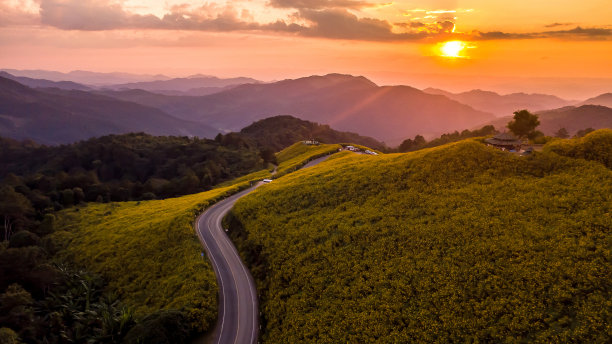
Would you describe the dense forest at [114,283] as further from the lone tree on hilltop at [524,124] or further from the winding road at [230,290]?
the lone tree on hilltop at [524,124]

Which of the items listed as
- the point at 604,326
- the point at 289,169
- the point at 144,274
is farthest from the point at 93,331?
the point at 289,169

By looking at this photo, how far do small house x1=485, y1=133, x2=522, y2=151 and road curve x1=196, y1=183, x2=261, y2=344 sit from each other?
1650 inches

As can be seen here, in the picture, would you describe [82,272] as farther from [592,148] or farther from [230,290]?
[592,148]

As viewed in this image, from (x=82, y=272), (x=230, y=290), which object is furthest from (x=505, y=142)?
(x=82, y=272)

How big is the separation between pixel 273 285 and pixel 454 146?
33.5 m

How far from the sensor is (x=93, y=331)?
32844mm

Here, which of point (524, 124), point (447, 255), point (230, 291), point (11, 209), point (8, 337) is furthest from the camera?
point (11, 209)

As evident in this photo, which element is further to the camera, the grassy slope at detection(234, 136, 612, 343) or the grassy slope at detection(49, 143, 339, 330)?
the grassy slope at detection(49, 143, 339, 330)

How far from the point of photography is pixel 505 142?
166 feet

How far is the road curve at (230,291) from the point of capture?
30203 millimetres

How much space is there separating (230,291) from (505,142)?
149 feet

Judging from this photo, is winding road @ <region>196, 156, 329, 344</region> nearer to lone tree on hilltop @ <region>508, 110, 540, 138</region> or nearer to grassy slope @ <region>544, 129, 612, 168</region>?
grassy slope @ <region>544, 129, 612, 168</region>

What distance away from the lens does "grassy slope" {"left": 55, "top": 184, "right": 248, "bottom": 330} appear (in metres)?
34.7

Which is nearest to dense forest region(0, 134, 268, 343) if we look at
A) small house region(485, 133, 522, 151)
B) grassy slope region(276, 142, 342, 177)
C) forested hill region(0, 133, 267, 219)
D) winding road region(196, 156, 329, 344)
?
forested hill region(0, 133, 267, 219)
